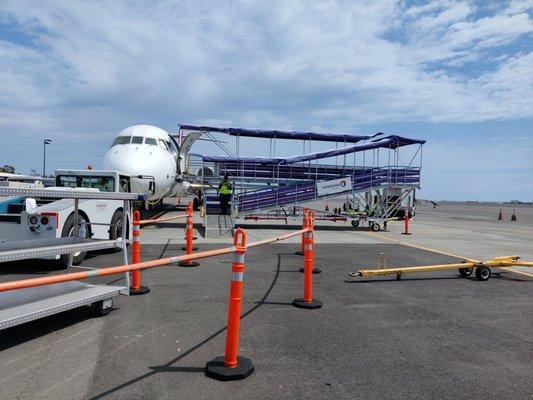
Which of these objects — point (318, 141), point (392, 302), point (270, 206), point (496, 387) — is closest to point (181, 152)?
point (270, 206)

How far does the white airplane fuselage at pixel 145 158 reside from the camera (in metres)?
16.4

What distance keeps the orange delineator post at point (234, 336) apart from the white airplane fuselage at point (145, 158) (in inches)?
498

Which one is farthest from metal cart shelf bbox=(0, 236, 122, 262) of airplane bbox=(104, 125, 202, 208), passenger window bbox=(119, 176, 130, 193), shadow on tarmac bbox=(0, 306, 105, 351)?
airplane bbox=(104, 125, 202, 208)

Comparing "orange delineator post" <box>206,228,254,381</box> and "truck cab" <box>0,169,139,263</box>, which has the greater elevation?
"truck cab" <box>0,169,139,263</box>

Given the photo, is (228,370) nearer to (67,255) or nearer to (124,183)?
(67,255)

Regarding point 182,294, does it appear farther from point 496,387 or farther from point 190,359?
point 496,387

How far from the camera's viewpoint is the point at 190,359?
4500mm

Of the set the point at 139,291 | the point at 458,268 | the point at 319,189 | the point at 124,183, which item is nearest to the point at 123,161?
the point at 124,183

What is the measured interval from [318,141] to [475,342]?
725 inches

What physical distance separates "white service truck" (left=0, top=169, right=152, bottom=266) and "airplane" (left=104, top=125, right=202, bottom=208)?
387cm

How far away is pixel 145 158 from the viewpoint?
1714cm

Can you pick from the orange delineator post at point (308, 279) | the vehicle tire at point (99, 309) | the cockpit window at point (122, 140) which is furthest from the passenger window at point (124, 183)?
the orange delineator post at point (308, 279)

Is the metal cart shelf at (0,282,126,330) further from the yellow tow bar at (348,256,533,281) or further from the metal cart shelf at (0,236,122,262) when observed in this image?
the yellow tow bar at (348,256,533,281)

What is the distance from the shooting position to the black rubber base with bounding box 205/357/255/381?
159 inches
